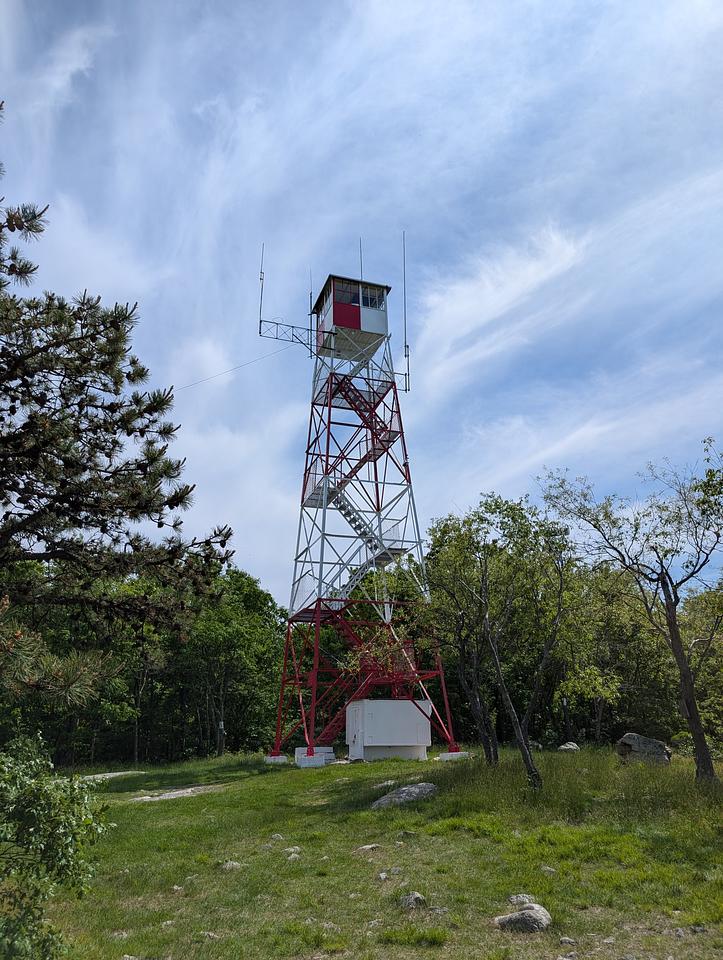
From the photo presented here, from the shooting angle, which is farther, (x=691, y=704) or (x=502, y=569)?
(x=502, y=569)

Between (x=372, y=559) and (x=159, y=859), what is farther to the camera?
(x=372, y=559)

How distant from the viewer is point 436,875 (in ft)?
32.4

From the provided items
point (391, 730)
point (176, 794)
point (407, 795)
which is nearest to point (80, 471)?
point (407, 795)

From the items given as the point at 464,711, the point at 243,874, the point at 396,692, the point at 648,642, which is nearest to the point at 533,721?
the point at 464,711

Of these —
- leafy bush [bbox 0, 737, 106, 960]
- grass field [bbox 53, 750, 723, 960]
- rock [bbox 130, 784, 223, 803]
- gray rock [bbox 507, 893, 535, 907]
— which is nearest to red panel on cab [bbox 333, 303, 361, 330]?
rock [bbox 130, 784, 223, 803]

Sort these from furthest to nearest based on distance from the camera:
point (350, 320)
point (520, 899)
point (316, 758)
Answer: point (350, 320), point (316, 758), point (520, 899)

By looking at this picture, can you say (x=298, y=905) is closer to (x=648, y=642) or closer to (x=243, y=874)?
(x=243, y=874)

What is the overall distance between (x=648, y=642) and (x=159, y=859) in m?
14.7

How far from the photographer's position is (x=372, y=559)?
28797mm

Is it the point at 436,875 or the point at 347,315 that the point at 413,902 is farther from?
the point at 347,315

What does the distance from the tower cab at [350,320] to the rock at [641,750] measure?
788 inches

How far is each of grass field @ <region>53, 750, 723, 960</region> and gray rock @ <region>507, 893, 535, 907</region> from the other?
15 centimetres

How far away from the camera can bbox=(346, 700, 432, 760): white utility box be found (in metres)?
27.6

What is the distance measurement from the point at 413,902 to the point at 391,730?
19.7m
